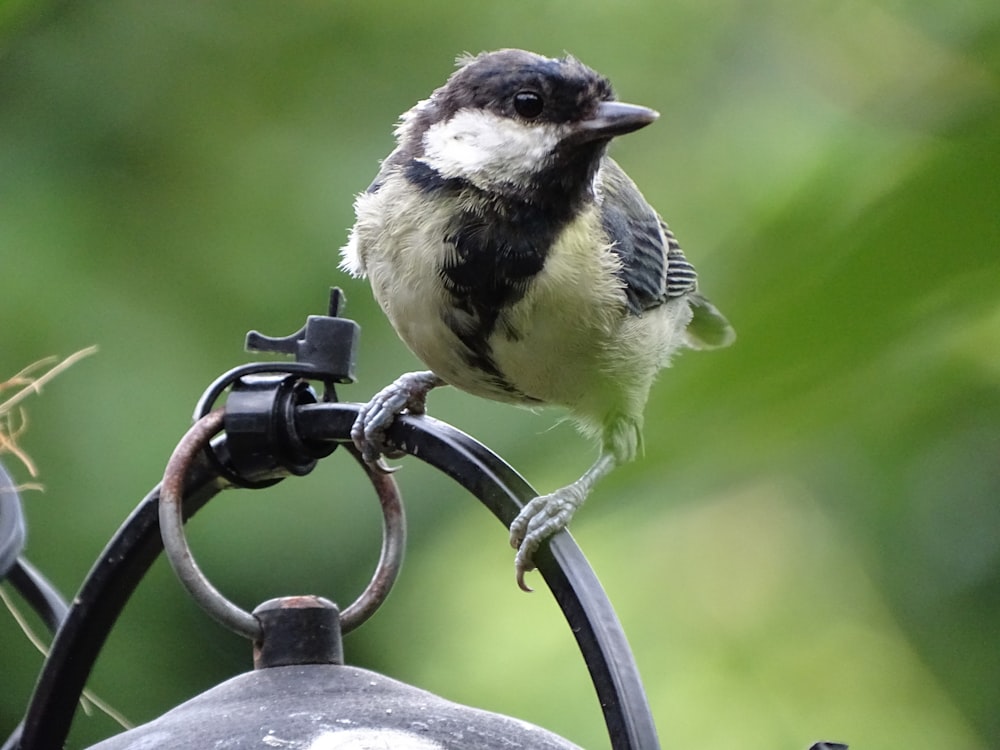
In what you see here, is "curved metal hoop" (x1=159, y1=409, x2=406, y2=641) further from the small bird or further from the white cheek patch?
the white cheek patch

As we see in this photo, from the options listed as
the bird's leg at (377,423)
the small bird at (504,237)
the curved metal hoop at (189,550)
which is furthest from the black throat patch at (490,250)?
the curved metal hoop at (189,550)

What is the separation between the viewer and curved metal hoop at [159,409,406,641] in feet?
3.17

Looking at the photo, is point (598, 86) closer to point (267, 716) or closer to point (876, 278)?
point (876, 278)

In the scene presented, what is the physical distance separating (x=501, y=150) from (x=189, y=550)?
56 centimetres

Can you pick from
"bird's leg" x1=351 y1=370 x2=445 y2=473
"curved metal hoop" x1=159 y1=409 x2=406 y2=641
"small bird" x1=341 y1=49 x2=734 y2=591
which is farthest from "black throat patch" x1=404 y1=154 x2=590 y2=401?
"curved metal hoop" x1=159 y1=409 x2=406 y2=641

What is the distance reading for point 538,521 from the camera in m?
1.17

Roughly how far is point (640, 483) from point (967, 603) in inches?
26.7

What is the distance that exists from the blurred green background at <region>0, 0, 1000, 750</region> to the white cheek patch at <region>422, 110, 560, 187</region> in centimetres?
25

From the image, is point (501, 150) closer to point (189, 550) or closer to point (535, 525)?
point (535, 525)

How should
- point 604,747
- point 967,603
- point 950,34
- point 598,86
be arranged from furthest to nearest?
1. point 604,747
2. point 967,603
3. point 598,86
4. point 950,34

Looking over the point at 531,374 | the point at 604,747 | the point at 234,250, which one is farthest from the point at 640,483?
the point at 234,250

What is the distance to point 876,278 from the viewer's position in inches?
34.6

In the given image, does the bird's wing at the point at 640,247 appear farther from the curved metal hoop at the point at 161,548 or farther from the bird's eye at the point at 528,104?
the curved metal hoop at the point at 161,548

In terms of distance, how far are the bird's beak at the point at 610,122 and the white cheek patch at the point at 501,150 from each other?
30mm
